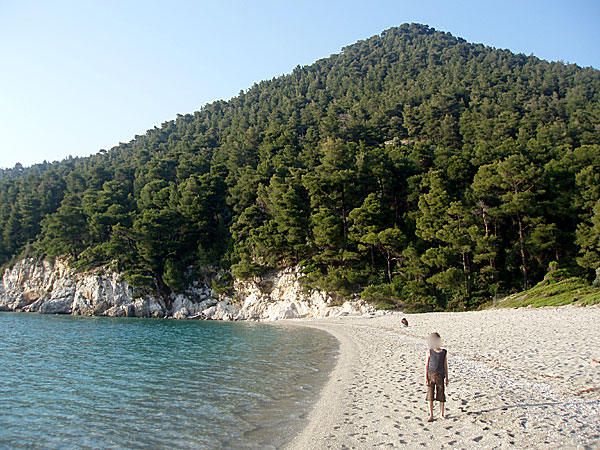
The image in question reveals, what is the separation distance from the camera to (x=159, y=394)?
36.5 feet

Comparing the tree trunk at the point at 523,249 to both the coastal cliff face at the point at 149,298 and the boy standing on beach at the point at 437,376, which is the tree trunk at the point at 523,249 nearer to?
the coastal cliff face at the point at 149,298

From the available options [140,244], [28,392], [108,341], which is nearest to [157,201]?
[140,244]

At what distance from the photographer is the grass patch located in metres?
21.9

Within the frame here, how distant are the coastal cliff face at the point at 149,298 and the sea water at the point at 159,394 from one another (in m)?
20.5

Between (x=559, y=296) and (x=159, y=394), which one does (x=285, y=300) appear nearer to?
(x=559, y=296)

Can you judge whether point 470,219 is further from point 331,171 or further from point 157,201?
point 157,201

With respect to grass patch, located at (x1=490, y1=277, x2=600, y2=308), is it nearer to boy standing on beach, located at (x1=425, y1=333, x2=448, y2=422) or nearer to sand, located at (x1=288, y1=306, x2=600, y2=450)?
sand, located at (x1=288, y1=306, x2=600, y2=450)

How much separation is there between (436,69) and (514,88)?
28.8 m

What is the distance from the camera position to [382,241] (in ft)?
120

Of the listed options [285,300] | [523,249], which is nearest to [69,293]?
[285,300]

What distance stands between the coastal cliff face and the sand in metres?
21.0

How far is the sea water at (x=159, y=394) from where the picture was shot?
7.83 metres

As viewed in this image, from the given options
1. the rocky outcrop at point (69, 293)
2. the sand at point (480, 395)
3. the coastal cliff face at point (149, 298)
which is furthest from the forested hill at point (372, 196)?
the sand at point (480, 395)

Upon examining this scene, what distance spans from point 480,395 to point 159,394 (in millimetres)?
8782
